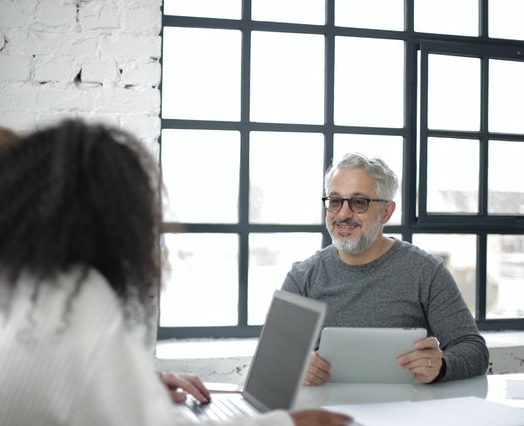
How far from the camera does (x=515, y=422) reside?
1582 mm

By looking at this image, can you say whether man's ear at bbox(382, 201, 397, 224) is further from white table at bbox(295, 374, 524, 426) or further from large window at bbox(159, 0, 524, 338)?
white table at bbox(295, 374, 524, 426)

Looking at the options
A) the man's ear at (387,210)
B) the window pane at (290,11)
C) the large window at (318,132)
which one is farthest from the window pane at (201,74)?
the man's ear at (387,210)

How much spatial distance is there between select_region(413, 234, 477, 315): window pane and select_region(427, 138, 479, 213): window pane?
5.3 inches

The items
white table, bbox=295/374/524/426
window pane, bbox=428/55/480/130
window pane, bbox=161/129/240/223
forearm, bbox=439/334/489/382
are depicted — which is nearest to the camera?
white table, bbox=295/374/524/426

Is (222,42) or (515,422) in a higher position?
(222,42)

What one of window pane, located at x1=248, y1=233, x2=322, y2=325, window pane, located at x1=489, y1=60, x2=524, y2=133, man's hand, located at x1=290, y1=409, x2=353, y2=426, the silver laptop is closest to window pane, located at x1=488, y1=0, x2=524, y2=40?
window pane, located at x1=489, y1=60, x2=524, y2=133

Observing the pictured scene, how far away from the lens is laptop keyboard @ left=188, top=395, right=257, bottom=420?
158cm

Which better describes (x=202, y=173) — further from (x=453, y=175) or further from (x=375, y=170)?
(x=453, y=175)

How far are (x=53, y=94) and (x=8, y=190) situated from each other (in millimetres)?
1683

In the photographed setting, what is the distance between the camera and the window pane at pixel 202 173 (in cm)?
295

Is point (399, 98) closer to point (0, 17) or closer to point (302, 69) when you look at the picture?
point (302, 69)

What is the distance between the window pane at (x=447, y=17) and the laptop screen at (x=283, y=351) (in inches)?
80.0

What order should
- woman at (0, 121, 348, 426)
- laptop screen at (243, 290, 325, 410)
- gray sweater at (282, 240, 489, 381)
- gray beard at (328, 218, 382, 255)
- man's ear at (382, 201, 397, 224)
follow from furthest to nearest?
man's ear at (382, 201, 397, 224) → gray beard at (328, 218, 382, 255) → gray sweater at (282, 240, 489, 381) → laptop screen at (243, 290, 325, 410) → woman at (0, 121, 348, 426)

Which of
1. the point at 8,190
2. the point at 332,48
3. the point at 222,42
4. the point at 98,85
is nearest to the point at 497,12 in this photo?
the point at 332,48
